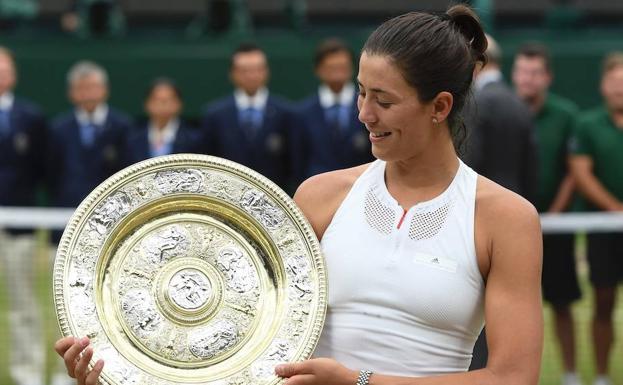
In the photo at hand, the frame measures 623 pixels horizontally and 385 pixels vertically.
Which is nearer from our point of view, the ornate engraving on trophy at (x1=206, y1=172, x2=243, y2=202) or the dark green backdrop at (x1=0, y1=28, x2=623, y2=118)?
the ornate engraving on trophy at (x1=206, y1=172, x2=243, y2=202)

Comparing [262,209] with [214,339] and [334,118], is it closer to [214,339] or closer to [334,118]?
[214,339]

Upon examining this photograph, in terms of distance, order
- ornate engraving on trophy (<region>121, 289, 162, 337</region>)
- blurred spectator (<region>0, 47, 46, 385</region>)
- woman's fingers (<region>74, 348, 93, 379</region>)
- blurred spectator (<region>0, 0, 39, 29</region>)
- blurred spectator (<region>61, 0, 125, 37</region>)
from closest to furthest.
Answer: woman's fingers (<region>74, 348, 93, 379</region>) < ornate engraving on trophy (<region>121, 289, 162, 337</region>) < blurred spectator (<region>0, 47, 46, 385</region>) < blurred spectator (<region>61, 0, 125, 37</region>) < blurred spectator (<region>0, 0, 39, 29</region>)

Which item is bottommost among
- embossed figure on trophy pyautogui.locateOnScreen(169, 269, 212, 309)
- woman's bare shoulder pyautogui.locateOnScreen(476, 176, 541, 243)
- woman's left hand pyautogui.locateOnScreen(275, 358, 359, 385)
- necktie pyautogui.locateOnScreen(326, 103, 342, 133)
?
necktie pyautogui.locateOnScreen(326, 103, 342, 133)

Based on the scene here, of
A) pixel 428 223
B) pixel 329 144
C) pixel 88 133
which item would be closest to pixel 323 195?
pixel 428 223

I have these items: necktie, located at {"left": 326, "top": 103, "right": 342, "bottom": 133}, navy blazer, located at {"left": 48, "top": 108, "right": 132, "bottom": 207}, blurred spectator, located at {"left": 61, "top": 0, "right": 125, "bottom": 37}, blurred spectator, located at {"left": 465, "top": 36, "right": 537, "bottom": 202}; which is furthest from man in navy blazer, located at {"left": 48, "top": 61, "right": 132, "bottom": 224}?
blurred spectator, located at {"left": 61, "top": 0, "right": 125, "bottom": 37}

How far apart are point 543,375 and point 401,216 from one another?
4824 mm

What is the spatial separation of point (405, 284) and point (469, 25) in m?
0.53

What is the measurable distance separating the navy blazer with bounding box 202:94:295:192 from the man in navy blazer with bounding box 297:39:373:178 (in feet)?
0.35

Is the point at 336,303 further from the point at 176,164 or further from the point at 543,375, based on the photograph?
the point at 543,375

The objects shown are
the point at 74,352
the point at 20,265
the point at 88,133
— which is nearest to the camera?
the point at 74,352

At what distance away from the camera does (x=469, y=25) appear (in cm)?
282

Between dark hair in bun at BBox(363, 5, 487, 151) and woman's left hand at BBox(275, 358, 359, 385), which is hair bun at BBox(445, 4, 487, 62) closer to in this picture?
dark hair in bun at BBox(363, 5, 487, 151)

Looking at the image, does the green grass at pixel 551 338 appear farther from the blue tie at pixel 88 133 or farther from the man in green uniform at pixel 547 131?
the blue tie at pixel 88 133

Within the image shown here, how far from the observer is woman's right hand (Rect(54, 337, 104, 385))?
8.74ft
